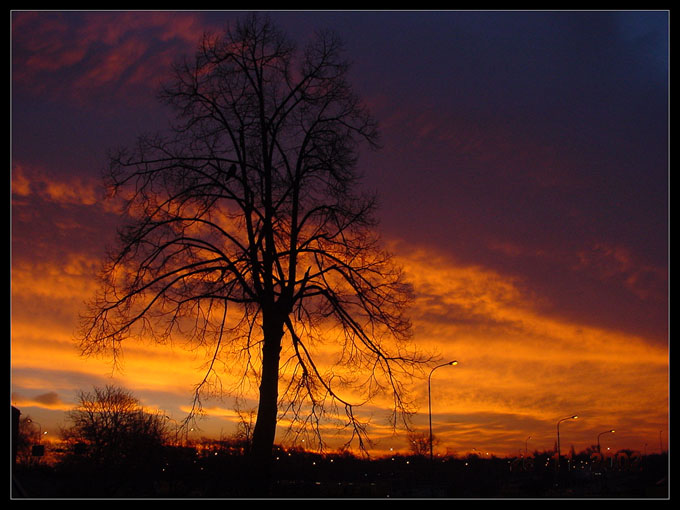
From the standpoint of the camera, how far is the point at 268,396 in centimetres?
1409

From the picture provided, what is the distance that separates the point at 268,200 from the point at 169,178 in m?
2.25

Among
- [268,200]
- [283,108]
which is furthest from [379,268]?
[283,108]

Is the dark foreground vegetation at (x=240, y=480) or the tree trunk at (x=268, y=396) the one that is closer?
the dark foreground vegetation at (x=240, y=480)

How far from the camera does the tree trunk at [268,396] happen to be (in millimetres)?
13773

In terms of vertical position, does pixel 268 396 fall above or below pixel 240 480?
above

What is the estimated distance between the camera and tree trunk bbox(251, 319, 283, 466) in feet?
45.2

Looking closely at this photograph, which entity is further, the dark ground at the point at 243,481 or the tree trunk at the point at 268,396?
the tree trunk at the point at 268,396

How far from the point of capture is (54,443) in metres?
28.1

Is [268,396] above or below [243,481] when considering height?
above

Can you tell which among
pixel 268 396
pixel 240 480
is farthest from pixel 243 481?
pixel 268 396

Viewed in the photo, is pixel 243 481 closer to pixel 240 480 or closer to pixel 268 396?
pixel 240 480

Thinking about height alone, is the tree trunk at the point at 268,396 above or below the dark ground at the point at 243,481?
above
